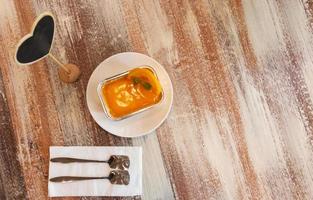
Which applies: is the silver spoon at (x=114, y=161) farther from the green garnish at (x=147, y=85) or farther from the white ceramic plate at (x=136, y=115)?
the green garnish at (x=147, y=85)

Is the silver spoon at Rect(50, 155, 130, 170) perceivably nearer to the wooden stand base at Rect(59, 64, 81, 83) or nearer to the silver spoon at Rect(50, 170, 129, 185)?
the silver spoon at Rect(50, 170, 129, 185)

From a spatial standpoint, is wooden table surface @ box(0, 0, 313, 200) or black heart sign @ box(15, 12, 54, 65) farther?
wooden table surface @ box(0, 0, 313, 200)

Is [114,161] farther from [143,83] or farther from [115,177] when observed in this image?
[143,83]

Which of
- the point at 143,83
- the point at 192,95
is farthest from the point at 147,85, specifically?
the point at 192,95

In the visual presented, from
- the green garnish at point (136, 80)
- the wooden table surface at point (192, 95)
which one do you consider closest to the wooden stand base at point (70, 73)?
the wooden table surface at point (192, 95)

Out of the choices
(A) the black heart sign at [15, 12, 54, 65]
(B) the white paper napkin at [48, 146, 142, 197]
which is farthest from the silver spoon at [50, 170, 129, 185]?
(A) the black heart sign at [15, 12, 54, 65]

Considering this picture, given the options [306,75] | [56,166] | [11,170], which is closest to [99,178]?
[56,166]

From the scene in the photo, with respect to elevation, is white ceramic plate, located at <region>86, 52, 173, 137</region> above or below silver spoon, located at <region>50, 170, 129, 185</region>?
above
